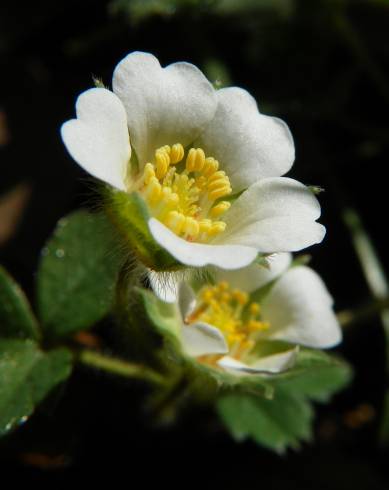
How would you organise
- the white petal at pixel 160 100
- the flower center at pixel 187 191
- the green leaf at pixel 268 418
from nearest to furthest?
the white petal at pixel 160 100 → the flower center at pixel 187 191 → the green leaf at pixel 268 418

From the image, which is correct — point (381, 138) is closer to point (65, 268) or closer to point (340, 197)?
point (340, 197)

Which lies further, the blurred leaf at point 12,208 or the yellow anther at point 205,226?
the blurred leaf at point 12,208

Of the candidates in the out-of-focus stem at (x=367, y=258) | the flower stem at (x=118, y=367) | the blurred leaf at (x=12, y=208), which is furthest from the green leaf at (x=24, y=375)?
the out-of-focus stem at (x=367, y=258)

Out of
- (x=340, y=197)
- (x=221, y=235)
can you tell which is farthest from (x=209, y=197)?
(x=340, y=197)

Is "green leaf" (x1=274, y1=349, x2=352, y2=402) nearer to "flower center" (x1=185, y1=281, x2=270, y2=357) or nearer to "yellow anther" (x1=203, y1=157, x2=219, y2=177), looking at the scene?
"flower center" (x1=185, y1=281, x2=270, y2=357)

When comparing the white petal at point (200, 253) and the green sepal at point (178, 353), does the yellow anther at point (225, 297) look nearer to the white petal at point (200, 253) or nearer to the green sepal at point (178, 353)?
the green sepal at point (178, 353)

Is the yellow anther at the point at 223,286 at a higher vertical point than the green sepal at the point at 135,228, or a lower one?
lower

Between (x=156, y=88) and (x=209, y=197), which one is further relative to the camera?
(x=209, y=197)
